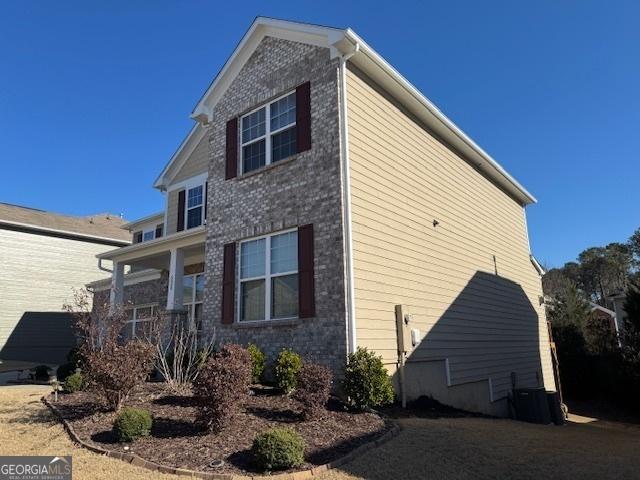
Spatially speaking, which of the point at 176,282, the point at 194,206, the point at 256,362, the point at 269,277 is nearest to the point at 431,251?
the point at 269,277

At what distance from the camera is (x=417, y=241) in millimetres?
12016

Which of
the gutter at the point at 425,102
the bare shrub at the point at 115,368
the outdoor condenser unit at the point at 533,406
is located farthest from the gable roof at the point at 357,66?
the outdoor condenser unit at the point at 533,406

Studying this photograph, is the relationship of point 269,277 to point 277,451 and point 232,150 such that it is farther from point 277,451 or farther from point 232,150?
point 277,451

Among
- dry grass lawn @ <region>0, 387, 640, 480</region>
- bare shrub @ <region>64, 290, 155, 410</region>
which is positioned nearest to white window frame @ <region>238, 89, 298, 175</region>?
bare shrub @ <region>64, 290, 155, 410</region>

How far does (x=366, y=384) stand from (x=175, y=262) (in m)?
8.36

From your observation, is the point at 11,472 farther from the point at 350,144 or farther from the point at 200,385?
the point at 350,144

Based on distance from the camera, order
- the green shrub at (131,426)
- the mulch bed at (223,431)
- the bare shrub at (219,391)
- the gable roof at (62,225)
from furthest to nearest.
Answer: the gable roof at (62,225) < the bare shrub at (219,391) < the green shrub at (131,426) < the mulch bed at (223,431)

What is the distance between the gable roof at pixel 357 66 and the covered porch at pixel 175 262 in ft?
12.3

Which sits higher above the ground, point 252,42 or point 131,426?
point 252,42

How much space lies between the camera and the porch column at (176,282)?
45.4 ft

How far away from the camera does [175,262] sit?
1452 cm

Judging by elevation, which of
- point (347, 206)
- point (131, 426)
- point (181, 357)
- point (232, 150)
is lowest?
point (131, 426)

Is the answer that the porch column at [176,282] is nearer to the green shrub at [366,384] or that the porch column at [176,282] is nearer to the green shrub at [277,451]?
the green shrub at [366,384]

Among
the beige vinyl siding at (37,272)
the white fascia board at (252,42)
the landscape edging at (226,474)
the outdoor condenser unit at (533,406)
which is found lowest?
the outdoor condenser unit at (533,406)
